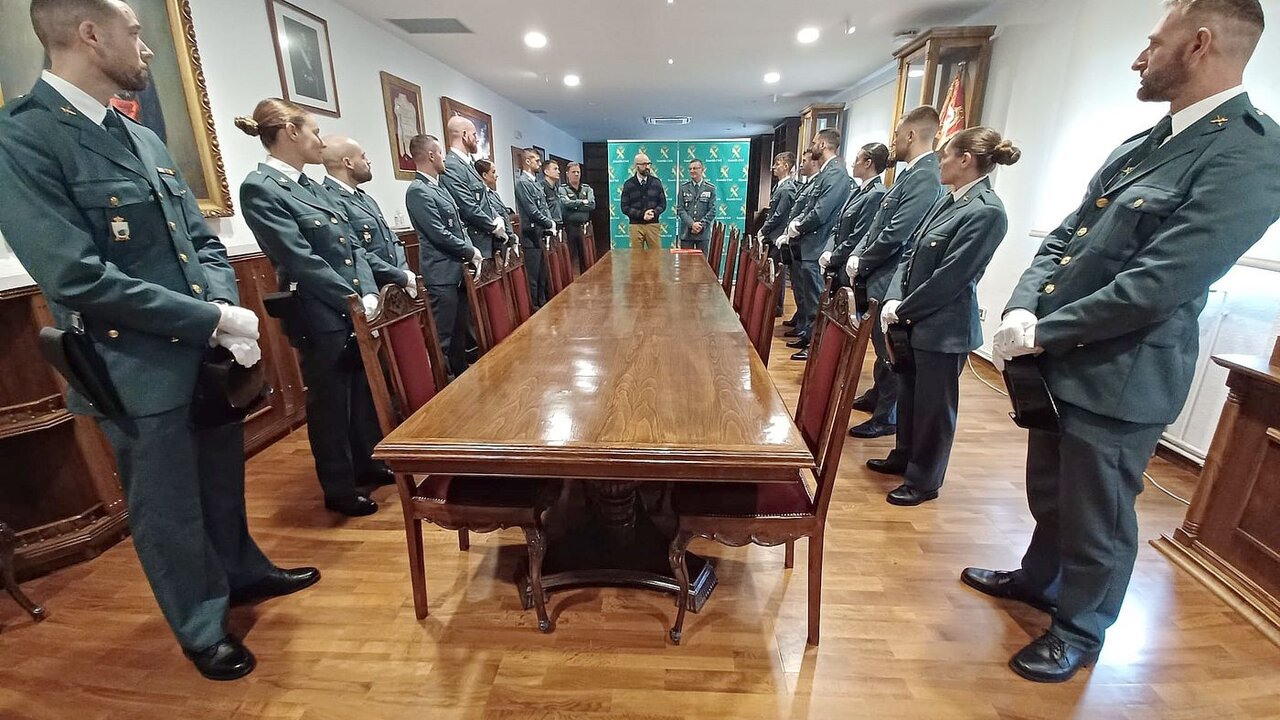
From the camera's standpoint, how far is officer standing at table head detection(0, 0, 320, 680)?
1088 mm

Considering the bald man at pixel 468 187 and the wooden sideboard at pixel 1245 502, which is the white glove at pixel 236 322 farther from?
the wooden sideboard at pixel 1245 502


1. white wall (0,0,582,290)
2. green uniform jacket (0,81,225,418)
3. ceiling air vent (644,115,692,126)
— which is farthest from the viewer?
ceiling air vent (644,115,692,126)

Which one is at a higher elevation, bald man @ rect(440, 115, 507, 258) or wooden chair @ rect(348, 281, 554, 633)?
bald man @ rect(440, 115, 507, 258)

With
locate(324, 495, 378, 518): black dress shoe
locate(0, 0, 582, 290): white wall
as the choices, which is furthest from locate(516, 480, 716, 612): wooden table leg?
locate(0, 0, 582, 290): white wall

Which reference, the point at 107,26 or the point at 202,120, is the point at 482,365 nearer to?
the point at 107,26

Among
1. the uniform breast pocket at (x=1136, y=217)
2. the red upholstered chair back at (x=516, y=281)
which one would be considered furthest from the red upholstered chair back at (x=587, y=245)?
the uniform breast pocket at (x=1136, y=217)

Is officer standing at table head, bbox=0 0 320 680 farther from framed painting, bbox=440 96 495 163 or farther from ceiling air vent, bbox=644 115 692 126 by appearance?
ceiling air vent, bbox=644 115 692 126

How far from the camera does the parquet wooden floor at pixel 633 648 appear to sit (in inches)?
52.1

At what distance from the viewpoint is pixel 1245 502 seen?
1.62 metres

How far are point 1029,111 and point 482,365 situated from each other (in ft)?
13.1

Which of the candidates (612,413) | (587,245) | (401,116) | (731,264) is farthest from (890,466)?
(401,116)

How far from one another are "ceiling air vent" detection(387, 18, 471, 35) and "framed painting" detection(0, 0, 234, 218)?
1.78 metres

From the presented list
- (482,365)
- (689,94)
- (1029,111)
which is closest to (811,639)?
(482,365)

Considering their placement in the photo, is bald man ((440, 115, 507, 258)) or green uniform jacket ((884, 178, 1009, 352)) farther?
bald man ((440, 115, 507, 258))
